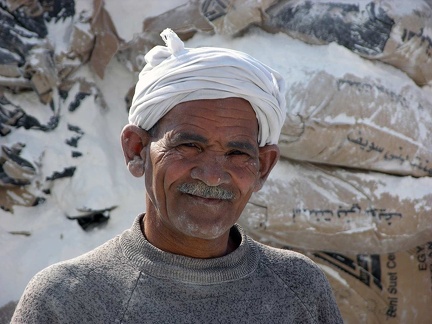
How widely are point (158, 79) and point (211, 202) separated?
267 millimetres

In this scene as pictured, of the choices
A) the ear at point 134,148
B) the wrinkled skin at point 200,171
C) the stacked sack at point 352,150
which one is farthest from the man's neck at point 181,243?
the stacked sack at point 352,150

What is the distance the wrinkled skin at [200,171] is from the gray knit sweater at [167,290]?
0.04m

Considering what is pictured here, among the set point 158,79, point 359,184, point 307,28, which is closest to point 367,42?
point 307,28

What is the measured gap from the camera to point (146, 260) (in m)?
1.50

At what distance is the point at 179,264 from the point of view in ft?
4.93

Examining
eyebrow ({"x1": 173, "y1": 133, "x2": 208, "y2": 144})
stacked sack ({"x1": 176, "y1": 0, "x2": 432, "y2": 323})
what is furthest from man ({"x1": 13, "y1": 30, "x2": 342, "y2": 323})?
stacked sack ({"x1": 176, "y1": 0, "x2": 432, "y2": 323})

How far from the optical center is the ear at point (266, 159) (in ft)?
5.26

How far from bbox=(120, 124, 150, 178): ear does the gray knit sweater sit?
11 centimetres

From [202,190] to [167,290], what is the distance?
0.19m

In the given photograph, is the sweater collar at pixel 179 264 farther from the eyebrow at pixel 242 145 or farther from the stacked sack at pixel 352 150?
the stacked sack at pixel 352 150

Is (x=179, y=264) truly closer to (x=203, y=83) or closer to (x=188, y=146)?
(x=188, y=146)

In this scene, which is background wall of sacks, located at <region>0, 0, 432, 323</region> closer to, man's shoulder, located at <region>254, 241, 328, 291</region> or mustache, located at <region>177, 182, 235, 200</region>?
man's shoulder, located at <region>254, 241, 328, 291</region>

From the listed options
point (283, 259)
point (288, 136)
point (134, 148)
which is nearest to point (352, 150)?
point (288, 136)

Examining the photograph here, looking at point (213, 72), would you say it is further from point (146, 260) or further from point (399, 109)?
point (399, 109)
